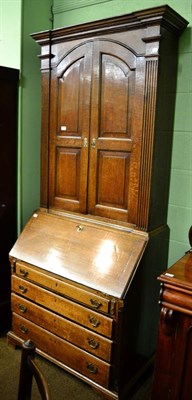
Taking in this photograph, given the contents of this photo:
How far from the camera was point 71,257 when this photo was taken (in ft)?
6.80

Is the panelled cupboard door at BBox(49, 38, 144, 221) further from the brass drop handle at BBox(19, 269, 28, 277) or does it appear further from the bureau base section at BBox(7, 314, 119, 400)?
the bureau base section at BBox(7, 314, 119, 400)

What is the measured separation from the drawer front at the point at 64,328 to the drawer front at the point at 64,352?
0.11ft

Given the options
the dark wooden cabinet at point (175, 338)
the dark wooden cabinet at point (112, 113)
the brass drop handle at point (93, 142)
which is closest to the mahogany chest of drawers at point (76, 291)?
the dark wooden cabinet at point (112, 113)

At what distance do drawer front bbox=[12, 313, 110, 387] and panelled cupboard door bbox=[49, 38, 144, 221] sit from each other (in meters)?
0.80

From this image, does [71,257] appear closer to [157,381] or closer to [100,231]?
[100,231]

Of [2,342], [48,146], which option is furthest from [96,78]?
[2,342]

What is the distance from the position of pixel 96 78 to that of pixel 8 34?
88 cm

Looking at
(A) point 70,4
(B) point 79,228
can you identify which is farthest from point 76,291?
(A) point 70,4

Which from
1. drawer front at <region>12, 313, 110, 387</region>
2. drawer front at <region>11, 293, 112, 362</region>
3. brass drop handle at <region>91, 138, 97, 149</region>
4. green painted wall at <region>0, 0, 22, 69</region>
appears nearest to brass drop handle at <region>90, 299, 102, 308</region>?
drawer front at <region>11, 293, 112, 362</region>

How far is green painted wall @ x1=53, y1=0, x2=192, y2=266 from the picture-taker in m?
2.02

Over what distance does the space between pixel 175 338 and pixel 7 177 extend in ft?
5.19

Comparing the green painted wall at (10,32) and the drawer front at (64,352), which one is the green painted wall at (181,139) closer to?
the green painted wall at (10,32)

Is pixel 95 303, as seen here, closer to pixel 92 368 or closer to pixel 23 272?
pixel 92 368

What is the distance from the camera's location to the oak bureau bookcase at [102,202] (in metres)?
1.88
